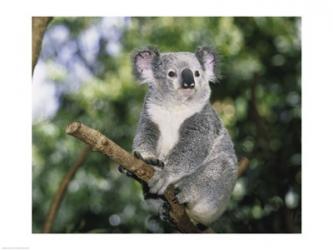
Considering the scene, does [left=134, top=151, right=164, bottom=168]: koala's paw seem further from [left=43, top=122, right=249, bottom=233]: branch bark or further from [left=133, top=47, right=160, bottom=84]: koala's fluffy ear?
[left=133, top=47, right=160, bottom=84]: koala's fluffy ear

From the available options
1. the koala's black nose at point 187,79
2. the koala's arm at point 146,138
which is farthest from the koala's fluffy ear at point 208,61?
the koala's arm at point 146,138

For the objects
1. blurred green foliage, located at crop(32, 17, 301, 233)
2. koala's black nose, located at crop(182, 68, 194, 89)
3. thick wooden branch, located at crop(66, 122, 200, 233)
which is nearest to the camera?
thick wooden branch, located at crop(66, 122, 200, 233)

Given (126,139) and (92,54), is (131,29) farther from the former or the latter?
(126,139)

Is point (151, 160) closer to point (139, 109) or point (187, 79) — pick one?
point (187, 79)

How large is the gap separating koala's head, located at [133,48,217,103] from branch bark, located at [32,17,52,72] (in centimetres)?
69

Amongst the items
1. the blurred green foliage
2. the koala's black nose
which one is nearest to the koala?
the koala's black nose

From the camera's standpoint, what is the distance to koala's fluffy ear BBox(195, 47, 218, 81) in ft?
11.8

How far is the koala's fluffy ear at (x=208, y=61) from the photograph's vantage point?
11.8ft

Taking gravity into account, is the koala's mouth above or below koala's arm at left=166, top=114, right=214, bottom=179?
above

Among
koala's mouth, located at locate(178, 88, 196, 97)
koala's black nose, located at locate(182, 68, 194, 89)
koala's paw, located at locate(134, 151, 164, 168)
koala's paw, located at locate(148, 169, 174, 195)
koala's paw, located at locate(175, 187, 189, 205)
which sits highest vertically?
koala's black nose, located at locate(182, 68, 194, 89)

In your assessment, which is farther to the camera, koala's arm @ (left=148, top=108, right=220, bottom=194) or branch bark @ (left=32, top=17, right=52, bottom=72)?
Answer: branch bark @ (left=32, top=17, right=52, bottom=72)

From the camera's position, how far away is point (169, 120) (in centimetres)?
347
